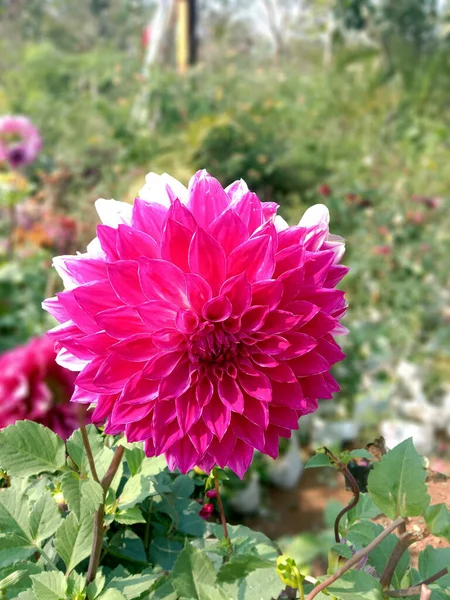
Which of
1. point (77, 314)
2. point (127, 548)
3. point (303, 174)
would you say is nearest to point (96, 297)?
point (77, 314)

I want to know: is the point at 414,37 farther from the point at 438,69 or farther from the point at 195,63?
the point at 195,63

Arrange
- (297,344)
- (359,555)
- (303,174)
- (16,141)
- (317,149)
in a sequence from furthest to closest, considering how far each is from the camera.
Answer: (317,149), (303,174), (16,141), (297,344), (359,555)

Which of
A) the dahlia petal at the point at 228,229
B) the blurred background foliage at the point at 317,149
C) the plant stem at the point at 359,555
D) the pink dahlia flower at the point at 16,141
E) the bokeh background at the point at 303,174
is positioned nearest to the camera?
the plant stem at the point at 359,555

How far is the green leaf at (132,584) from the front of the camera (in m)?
0.43

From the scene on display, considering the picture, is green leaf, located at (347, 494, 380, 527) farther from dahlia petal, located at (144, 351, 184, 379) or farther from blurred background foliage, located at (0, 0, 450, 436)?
blurred background foliage, located at (0, 0, 450, 436)

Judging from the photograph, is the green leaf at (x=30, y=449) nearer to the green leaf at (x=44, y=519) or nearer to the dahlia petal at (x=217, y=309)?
the green leaf at (x=44, y=519)

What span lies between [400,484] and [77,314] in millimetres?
252

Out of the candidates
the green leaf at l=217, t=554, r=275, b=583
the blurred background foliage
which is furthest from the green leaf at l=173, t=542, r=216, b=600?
the blurred background foliage

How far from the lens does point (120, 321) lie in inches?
17.6

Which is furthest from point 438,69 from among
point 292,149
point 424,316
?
point 424,316

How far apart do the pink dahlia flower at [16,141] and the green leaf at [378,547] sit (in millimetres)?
2451

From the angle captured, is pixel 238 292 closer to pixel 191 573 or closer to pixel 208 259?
pixel 208 259

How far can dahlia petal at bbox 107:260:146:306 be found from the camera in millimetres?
440

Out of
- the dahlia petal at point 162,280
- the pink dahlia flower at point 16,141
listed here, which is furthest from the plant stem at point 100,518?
the pink dahlia flower at point 16,141
